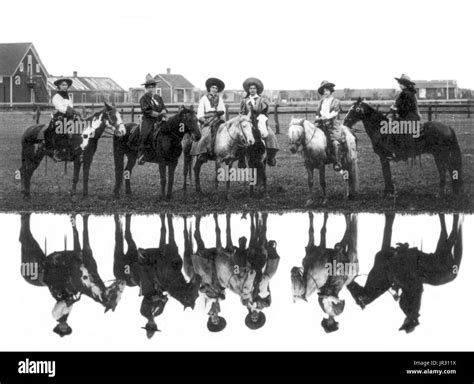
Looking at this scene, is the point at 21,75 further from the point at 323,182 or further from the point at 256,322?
the point at 256,322

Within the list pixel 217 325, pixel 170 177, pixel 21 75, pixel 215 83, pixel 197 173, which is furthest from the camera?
pixel 21 75

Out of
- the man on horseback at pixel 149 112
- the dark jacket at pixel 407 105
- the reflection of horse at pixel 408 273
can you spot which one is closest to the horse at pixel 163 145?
the man on horseback at pixel 149 112

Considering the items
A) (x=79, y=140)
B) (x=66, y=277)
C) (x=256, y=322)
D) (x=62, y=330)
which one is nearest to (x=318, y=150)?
(x=79, y=140)

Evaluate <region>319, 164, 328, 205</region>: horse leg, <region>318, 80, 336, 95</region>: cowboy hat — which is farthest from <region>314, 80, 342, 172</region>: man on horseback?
<region>319, 164, 328, 205</region>: horse leg

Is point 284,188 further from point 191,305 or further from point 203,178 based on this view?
point 191,305

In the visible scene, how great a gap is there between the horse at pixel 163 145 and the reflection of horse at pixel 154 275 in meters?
3.78

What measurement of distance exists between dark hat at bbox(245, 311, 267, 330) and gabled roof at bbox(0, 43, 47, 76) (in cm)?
1449

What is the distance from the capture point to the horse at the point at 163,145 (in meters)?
16.9

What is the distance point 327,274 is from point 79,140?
8.72 meters

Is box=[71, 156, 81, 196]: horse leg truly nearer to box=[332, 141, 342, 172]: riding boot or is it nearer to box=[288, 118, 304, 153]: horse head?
box=[288, 118, 304, 153]: horse head

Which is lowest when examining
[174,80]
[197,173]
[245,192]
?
[245,192]

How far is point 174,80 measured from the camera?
20.5m

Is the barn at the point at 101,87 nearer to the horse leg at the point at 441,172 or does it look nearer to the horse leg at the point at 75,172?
the horse leg at the point at 75,172

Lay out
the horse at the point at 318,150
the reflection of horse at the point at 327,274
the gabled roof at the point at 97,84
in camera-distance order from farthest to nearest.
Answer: the gabled roof at the point at 97,84 < the horse at the point at 318,150 < the reflection of horse at the point at 327,274
